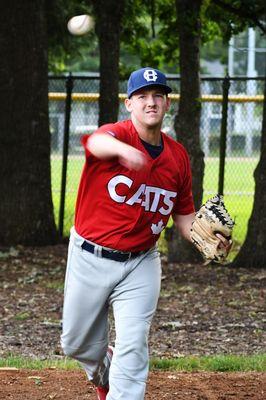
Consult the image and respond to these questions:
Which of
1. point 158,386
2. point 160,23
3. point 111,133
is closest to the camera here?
point 111,133

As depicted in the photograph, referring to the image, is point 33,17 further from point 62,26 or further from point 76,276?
point 76,276

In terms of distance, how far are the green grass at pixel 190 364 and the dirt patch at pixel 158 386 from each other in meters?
0.24

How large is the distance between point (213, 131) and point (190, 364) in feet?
44.4

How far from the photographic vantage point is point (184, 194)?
584cm

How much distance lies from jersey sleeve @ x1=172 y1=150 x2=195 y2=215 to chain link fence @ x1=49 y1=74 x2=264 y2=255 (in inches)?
384

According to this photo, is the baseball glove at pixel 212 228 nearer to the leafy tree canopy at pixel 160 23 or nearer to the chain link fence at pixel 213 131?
the leafy tree canopy at pixel 160 23

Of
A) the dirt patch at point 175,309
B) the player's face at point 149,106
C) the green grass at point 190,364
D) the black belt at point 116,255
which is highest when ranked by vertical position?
the player's face at point 149,106

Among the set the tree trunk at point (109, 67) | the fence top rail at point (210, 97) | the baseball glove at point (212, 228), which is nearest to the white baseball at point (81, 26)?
the tree trunk at point (109, 67)

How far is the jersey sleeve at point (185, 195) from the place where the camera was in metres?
5.77

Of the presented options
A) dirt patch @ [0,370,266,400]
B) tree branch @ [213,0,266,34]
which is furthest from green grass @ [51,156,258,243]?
dirt patch @ [0,370,266,400]

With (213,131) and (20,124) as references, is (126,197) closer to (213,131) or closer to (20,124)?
(20,124)

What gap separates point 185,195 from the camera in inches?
230

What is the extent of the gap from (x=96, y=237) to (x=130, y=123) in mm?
682

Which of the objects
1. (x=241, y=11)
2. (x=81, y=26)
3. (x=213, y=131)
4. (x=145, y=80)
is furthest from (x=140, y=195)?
(x=213, y=131)
